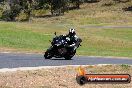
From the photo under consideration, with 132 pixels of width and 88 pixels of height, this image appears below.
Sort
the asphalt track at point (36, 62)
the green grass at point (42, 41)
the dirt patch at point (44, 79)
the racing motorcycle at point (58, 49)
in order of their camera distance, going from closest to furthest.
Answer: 1. the dirt patch at point (44, 79)
2. the asphalt track at point (36, 62)
3. the racing motorcycle at point (58, 49)
4. the green grass at point (42, 41)

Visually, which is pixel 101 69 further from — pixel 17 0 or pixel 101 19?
pixel 17 0

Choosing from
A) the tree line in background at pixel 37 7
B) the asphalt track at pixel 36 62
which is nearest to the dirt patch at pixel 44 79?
the asphalt track at pixel 36 62

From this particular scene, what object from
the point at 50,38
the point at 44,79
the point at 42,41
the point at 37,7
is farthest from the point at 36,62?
the point at 37,7

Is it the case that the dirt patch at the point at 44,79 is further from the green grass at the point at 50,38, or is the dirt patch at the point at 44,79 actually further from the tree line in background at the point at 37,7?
the tree line in background at the point at 37,7

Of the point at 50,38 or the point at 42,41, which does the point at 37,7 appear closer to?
the point at 50,38

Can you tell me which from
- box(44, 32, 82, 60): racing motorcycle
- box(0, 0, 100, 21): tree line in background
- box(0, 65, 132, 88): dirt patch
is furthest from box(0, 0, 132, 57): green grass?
box(0, 0, 100, 21): tree line in background

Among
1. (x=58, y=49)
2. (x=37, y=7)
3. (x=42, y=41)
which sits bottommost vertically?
(x=37, y=7)

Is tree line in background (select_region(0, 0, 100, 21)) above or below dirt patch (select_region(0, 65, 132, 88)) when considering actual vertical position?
below

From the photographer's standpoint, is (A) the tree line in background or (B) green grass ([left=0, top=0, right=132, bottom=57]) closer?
(B) green grass ([left=0, top=0, right=132, bottom=57])

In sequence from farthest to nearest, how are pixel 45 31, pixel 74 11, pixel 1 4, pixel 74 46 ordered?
pixel 1 4
pixel 74 11
pixel 45 31
pixel 74 46

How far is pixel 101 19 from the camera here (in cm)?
9006

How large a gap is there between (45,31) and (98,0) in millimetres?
73637

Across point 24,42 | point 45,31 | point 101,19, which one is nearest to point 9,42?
point 24,42

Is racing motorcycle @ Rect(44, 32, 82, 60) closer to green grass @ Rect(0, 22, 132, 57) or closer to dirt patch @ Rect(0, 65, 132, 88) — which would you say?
dirt patch @ Rect(0, 65, 132, 88)
